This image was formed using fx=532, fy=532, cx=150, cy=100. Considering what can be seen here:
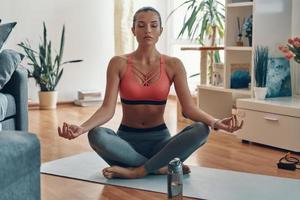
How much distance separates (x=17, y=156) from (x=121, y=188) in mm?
943

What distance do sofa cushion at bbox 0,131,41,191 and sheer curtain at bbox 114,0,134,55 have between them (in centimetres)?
456

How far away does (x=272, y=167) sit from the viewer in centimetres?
321

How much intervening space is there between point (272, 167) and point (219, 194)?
75cm

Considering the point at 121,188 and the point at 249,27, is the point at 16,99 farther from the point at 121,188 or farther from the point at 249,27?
the point at 249,27

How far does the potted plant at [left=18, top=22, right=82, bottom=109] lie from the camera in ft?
19.2

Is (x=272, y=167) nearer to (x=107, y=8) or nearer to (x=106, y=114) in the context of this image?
(x=106, y=114)

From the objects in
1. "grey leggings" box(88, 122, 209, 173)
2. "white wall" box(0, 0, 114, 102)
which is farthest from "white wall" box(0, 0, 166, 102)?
"grey leggings" box(88, 122, 209, 173)

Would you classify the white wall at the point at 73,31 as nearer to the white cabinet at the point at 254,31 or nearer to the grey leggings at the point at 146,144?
the white cabinet at the point at 254,31

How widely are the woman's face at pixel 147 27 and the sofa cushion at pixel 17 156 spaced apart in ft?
3.53

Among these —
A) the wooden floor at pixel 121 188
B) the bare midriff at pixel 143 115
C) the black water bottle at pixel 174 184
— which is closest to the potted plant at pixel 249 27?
the wooden floor at pixel 121 188

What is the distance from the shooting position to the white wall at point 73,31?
19.9 ft

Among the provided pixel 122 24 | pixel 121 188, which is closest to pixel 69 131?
pixel 121 188

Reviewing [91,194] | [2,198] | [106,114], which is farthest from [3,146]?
[106,114]

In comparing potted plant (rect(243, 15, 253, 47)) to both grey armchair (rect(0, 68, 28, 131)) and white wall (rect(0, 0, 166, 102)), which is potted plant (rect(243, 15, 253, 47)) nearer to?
grey armchair (rect(0, 68, 28, 131))
